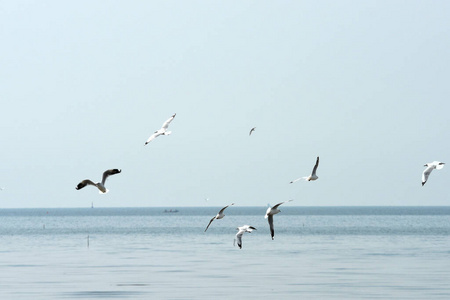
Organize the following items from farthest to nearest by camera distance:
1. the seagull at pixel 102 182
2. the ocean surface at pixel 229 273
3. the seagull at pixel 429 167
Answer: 1. the ocean surface at pixel 229 273
2. the seagull at pixel 429 167
3. the seagull at pixel 102 182

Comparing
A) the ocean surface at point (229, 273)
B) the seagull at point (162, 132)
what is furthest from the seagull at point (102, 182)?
the ocean surface at point (229, 273)

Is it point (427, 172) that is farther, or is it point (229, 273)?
point (229, 273)

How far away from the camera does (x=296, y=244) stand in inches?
3856

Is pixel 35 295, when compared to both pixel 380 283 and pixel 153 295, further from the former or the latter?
pixel 380 283

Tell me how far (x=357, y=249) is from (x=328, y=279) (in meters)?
33.9

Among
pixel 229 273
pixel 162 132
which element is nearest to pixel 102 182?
pixel 162 132

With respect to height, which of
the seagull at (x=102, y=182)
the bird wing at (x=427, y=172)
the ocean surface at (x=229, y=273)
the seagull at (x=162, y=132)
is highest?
the seagull at (x=162, y=132)

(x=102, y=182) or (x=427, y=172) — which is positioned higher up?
(x=427, y=172)

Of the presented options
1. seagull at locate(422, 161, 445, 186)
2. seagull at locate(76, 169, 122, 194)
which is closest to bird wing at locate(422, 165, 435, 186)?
seagull at locate(422, 161, 445, 186)

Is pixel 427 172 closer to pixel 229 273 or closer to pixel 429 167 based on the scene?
pixel 429 167

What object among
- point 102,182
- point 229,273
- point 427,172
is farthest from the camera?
point 229,273

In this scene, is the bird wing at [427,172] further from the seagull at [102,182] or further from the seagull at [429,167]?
the seagull at [102,182]

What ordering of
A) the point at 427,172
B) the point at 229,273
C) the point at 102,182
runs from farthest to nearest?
the point at 229,273 → the point at 427,172 → the point at 102,182

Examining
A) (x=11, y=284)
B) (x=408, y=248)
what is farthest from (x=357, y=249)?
(x=11, y=284)
